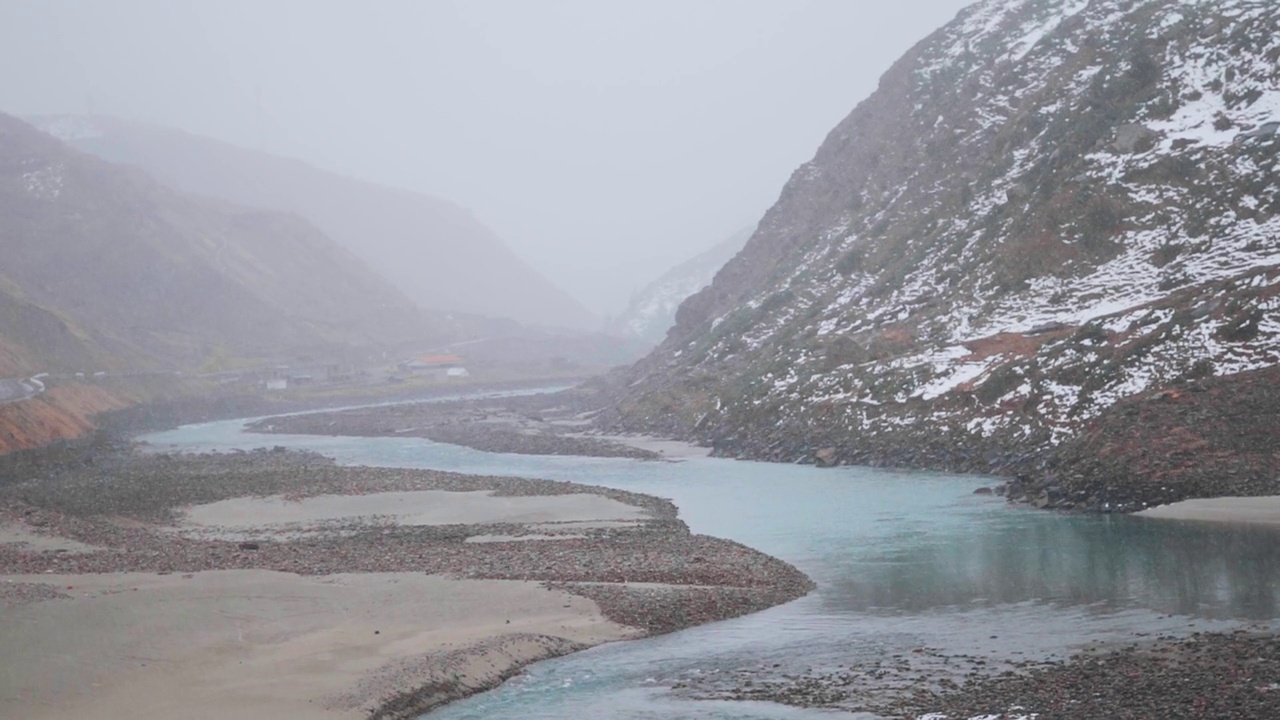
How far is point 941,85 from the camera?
110 m

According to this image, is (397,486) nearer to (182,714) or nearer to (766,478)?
(766,478)

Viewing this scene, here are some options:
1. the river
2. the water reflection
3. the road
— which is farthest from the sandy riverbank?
the road

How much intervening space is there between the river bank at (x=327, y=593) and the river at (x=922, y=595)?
5.12 ft

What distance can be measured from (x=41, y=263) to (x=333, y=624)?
575 ft

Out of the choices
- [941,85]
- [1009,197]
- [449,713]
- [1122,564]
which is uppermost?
[941,85]

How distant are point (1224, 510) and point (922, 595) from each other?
46.7 ft

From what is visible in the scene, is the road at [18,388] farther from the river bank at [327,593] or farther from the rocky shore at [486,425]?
the river bank at [327,593]

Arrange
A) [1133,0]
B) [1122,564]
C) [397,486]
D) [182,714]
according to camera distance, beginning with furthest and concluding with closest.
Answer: [1133,0], [397,486], [1122,564], [182,714]

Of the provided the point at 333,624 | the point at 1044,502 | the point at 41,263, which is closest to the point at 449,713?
the point at 333,624

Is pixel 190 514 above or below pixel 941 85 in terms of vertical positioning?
below

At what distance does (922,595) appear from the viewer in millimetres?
29688

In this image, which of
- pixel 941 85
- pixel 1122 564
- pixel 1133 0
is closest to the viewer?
pixel 1122 564

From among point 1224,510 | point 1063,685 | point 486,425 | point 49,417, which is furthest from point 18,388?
point 1063,685

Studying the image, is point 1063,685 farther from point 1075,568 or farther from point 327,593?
point 327,593
